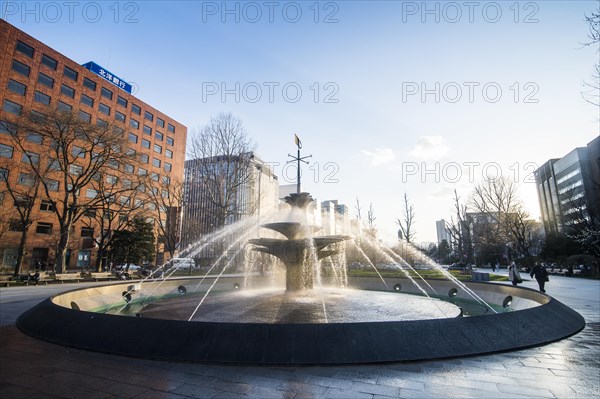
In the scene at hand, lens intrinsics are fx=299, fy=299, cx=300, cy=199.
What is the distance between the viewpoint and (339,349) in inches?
183

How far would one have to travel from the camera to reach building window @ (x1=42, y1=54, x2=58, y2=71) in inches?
1675

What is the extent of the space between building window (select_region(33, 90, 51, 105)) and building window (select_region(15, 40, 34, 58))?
5024 millimetres

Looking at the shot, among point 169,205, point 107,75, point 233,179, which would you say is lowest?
point 169,205

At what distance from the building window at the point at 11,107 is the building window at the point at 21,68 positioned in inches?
178

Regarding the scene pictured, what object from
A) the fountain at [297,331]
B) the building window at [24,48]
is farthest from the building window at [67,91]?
the fountain at [297,331]

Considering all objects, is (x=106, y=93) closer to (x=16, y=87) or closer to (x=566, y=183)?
(x=16, y=87)

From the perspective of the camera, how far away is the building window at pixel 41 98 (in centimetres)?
4088

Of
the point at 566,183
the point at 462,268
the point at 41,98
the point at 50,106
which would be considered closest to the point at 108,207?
the point at 50,106

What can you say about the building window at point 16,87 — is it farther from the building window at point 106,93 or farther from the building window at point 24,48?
the building window at point 106,93

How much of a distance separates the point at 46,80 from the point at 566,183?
3963 inches

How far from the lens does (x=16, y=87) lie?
38.8 meters

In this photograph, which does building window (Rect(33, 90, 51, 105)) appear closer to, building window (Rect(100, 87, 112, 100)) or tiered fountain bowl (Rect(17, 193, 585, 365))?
building window (Rect(100, 87, 112, 100))

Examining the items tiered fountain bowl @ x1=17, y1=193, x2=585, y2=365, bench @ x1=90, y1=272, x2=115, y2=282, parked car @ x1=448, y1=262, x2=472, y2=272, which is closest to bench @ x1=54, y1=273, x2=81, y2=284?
bench @ x1=90, y1=272, x2=115, y2=282

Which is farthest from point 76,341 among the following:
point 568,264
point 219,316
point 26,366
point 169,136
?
point 169,136
